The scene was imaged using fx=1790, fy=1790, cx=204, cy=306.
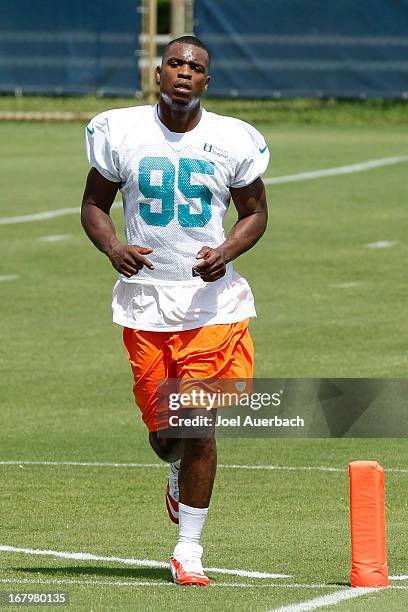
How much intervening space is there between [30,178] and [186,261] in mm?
21048

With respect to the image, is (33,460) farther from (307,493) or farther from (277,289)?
(277,289)

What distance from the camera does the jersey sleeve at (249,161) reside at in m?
8.59

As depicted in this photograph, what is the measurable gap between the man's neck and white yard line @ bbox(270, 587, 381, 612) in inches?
92.2

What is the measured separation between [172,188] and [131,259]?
0.40 m

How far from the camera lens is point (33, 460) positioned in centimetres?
1202

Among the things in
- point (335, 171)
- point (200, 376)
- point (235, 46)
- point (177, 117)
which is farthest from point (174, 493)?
point (235, 46)

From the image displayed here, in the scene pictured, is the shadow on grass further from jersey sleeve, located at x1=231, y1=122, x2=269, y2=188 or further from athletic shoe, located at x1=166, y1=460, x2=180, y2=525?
jersey sleeve, located at x1=231, y1=122, x2=269, y2=188

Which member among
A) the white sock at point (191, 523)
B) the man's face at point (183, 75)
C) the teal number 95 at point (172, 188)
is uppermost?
the man's face at point (183, 75)

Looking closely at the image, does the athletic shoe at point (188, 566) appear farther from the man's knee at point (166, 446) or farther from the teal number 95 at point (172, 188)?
the teal number 95 at point (172, 188)

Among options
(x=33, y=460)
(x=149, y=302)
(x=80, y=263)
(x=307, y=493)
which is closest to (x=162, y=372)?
(x=149, y=302)

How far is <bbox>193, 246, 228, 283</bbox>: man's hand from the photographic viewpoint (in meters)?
8.34

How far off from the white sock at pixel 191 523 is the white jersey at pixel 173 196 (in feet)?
2.83

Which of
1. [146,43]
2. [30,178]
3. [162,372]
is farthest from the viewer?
[146,43]

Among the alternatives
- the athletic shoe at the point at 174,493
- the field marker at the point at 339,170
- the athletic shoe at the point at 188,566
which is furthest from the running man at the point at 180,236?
the field marker at the point at 339,170
